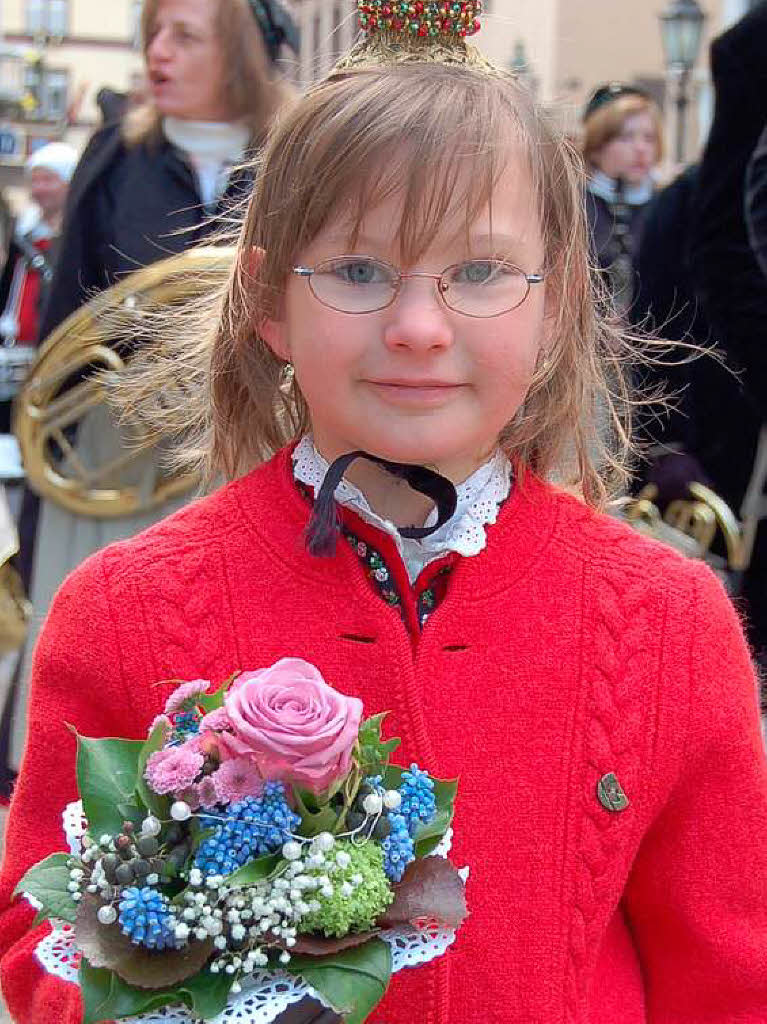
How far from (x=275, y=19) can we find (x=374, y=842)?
316 cm

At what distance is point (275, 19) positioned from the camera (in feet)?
14.0

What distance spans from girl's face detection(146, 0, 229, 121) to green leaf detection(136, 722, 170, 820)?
2.82 metres

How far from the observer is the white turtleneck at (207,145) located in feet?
13.3

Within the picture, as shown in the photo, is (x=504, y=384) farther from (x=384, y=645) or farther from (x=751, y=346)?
(x=751, y=346)

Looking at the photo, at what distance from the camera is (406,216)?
1.71m

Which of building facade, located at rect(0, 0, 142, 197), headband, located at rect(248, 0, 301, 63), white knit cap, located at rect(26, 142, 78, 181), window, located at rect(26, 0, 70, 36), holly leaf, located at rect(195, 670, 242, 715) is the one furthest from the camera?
window, located at rect(26, 0, 70, 36)

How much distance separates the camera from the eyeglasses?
5.64ft

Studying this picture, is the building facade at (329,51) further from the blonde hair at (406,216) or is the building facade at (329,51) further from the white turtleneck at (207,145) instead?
the white turtleneck at (207,145)

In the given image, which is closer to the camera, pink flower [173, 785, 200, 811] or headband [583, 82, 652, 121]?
pink flower [173, 785, 200, 811]

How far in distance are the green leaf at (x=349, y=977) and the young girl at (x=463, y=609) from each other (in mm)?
293

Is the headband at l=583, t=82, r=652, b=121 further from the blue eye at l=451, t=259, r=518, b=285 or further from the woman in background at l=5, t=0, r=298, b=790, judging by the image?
the blue eye at l=451, t=259, r=518, b=285

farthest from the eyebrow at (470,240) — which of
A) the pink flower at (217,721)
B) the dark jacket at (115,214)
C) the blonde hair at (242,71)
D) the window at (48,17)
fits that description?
the window at (48,17)

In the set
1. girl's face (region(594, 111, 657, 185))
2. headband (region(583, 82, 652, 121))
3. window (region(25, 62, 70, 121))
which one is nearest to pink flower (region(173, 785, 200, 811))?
girl's face (region(594, 111, 657, 185))

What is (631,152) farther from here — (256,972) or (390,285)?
(256,972)
